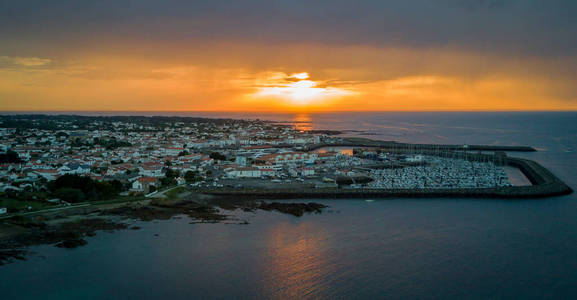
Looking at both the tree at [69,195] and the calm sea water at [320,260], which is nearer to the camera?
the calm sea water at [320,260]

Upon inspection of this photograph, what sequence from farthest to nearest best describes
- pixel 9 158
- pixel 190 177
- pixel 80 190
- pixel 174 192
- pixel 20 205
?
pixel 9 158 < pixel 190 177 < pixel 174 192 < pixel 80 190 < pixel 20 205

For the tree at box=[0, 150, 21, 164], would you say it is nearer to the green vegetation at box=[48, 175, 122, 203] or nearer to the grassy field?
the green vegetation at box=[48, 175, 122, 203]

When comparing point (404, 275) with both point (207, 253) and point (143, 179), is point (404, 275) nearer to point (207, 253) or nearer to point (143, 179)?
point (207, 253)

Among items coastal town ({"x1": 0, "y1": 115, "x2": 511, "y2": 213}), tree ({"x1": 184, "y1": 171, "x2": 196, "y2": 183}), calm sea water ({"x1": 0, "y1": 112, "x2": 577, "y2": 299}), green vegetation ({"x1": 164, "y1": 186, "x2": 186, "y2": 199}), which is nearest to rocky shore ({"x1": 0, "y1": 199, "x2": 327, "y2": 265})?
calm sea water ({"x1": 0, "y1": 112, "x2": 577, "y2": 299})

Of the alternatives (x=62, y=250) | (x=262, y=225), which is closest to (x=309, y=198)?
(x=262, y=225)

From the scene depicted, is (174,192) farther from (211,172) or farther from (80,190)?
(211,172)

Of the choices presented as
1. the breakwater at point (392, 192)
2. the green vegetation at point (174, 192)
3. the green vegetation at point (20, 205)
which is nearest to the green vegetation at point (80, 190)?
the green vegetation at point (20, 205)

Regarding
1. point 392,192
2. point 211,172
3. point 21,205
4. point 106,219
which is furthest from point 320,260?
point 211,172

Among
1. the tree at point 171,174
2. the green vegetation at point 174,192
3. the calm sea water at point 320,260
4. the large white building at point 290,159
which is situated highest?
the large white building at point 290,159

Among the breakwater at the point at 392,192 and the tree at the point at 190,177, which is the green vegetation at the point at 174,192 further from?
the tree at the point at 190,177
